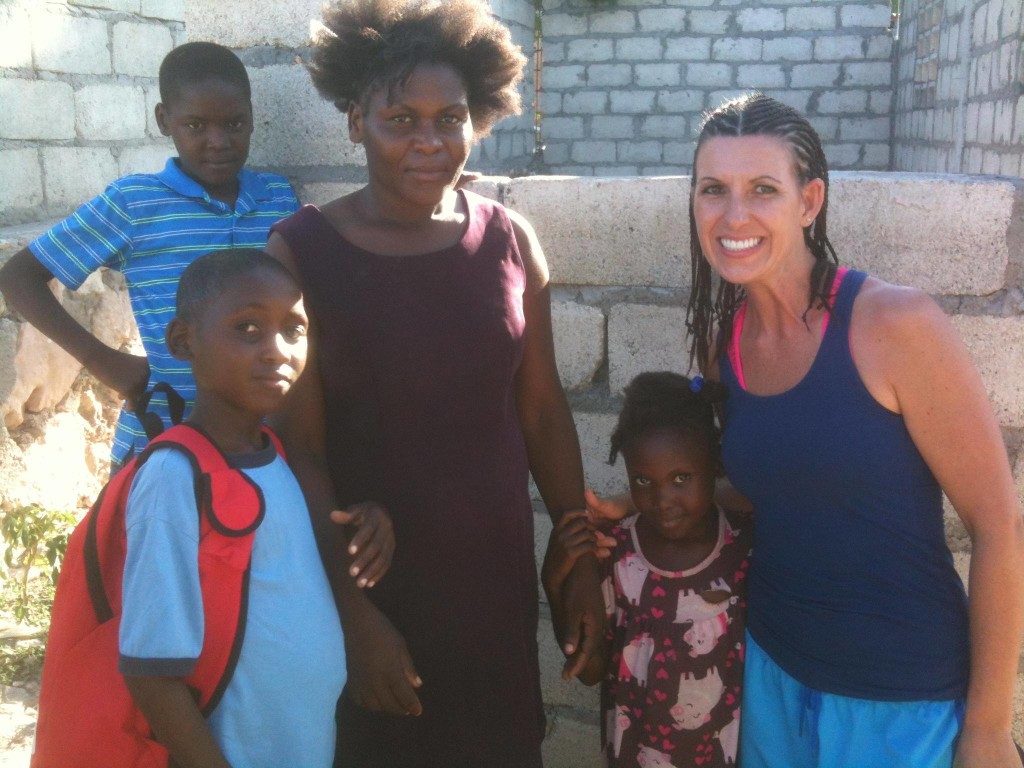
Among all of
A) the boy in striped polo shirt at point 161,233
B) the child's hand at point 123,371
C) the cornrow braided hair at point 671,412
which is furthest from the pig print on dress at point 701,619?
the child's hand at point 123,371

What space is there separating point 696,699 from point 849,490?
59 centimetres

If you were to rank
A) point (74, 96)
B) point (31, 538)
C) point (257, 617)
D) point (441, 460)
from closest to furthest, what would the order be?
point (257, 617) → point (441, 460) → point (31, 538) → point (74, 96)

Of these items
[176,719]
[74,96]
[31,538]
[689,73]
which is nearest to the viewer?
[176,719]

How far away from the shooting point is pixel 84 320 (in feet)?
16.8

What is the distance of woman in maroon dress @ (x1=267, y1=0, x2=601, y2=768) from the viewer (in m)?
1.77

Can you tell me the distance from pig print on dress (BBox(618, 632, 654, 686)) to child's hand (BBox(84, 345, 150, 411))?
4.34 feet

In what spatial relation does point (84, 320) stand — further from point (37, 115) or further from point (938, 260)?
point (938, 260)

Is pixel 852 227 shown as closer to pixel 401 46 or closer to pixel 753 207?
pixel 753 207

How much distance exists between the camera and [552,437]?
2068 millimetres

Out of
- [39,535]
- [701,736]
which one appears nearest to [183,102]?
[701,736]

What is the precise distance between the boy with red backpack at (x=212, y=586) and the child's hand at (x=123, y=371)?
0.77 meters

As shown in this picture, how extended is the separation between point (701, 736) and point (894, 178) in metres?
1.38

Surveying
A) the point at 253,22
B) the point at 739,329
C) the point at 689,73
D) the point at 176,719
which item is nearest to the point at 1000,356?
the point at 739,329

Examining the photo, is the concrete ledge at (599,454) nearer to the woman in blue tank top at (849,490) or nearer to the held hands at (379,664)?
the woman in blue tank top at (849,490)
